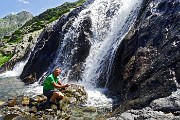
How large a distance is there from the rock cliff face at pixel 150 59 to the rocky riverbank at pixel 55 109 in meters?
2.36

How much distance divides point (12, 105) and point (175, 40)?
42.0ft

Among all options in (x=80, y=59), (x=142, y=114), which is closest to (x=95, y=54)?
(x=80, y=59)

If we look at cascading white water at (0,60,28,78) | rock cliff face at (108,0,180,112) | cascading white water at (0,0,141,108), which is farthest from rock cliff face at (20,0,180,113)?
cascading white water at (0,60,28,78)

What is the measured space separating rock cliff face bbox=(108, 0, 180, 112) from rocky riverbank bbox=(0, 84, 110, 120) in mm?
2364

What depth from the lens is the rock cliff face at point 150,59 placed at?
55.3 feet

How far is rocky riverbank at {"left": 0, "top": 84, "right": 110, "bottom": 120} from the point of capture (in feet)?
66.7

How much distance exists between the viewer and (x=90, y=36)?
Result: 123 ft

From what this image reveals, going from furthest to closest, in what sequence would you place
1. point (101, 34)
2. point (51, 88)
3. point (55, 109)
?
point (101, 34)
point (51, 88)
point (55, 109)

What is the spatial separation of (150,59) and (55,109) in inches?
284

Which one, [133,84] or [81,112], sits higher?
[133,84]

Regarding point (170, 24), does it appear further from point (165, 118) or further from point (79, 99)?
point (165, 118)

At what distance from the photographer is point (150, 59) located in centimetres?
2083

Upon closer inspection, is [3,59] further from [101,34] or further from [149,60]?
[149,60]

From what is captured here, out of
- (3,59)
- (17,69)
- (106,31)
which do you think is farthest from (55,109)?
(3,59)
